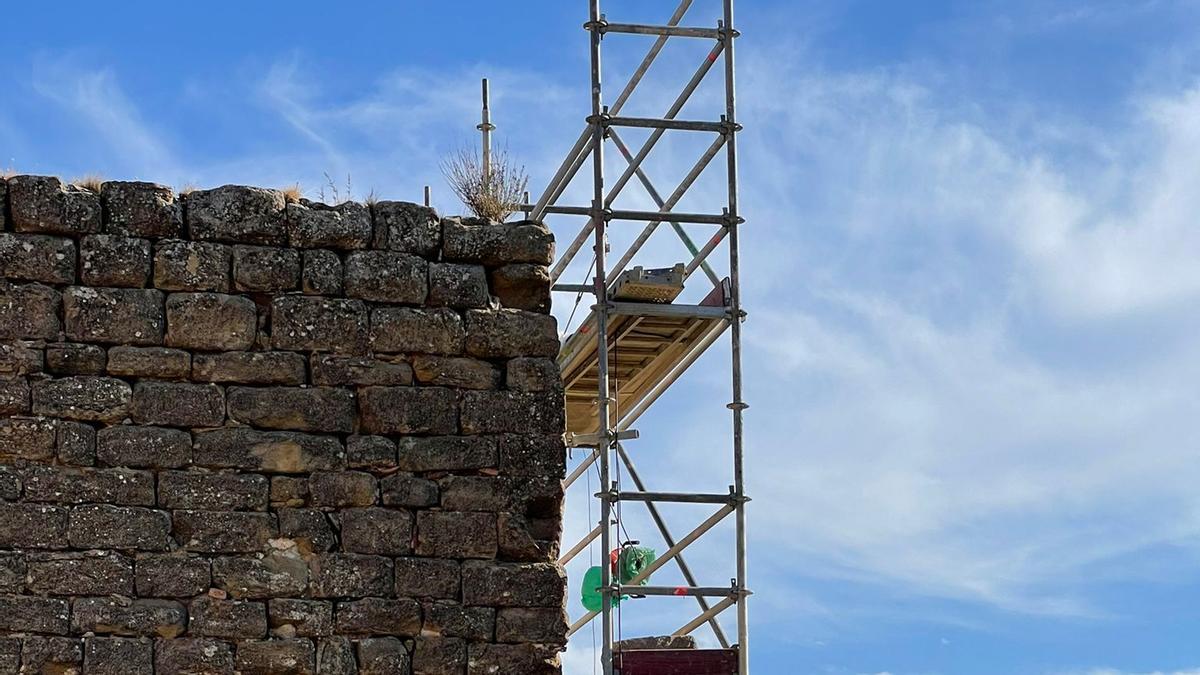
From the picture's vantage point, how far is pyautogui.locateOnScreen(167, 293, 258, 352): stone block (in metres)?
8.05

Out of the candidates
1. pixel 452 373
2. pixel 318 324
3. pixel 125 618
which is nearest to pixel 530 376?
pixel 452 373

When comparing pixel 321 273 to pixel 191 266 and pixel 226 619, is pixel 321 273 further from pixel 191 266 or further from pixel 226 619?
pixel 226 619

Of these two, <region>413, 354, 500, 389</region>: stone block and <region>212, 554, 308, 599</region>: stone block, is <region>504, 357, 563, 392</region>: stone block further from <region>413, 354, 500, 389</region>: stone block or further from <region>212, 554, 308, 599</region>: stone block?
<region>212, 554, 308, 599</region>: stone block

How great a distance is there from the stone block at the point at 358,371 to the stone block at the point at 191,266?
1.87ft

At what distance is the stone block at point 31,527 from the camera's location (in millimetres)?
7746

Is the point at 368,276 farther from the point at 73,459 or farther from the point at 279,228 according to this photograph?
the point at 73,459

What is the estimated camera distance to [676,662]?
1010 centimetres

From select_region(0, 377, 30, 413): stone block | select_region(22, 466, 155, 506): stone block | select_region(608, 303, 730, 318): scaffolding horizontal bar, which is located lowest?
select_region(22, 466, 155, 506): stone block

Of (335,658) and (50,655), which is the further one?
(335,658)

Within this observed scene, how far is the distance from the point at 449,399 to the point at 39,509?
6.17 feet

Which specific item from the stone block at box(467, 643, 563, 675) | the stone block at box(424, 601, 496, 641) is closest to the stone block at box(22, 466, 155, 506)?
the stone block at box(424, 601, 496, 641)

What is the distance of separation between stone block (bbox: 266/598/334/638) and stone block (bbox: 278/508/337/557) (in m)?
0.23

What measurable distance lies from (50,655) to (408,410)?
6.21 feet

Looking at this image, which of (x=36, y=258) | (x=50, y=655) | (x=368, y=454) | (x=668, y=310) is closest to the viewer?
(x=50, y=655)
